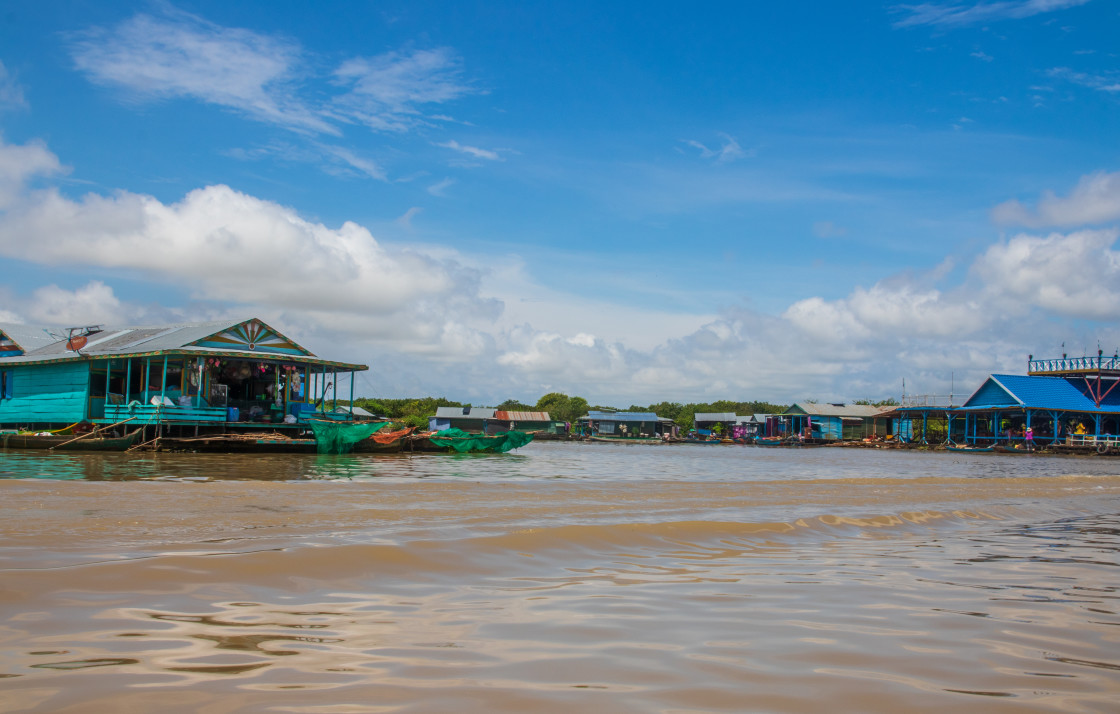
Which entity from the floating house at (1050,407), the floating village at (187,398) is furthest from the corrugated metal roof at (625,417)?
the floating village at (187,398)

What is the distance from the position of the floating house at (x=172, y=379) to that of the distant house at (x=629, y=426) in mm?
40937

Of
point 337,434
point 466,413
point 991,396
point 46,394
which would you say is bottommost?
point 337,434

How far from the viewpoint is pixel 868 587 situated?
4949 mm

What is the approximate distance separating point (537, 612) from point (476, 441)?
26.1m

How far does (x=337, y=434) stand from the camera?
25828 millimetres

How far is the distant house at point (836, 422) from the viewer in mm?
64375

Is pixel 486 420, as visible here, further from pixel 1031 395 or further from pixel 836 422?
pixel 1031 395

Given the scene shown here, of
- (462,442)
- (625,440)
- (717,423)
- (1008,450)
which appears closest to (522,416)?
(625,440)

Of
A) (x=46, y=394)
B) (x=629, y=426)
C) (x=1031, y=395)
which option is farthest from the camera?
(x=629, y=426)

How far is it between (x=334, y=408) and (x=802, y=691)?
2987 centimetres

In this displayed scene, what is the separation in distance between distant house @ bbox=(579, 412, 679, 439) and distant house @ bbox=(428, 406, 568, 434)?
5.85m

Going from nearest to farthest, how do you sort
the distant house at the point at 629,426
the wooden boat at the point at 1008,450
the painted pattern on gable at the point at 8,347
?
the painted pattern on gable at the point at 8,347 → the wooden boat at the point at 1008,450 → the distant house at the point at 629,426

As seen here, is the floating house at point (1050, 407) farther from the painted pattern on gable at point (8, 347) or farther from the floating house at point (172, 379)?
the painted pattern on gable at point (8, 347)

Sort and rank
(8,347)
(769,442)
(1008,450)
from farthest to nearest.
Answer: (769,442)
(1008,450)
(8,347)
